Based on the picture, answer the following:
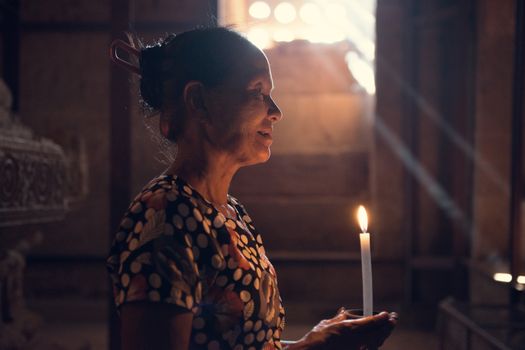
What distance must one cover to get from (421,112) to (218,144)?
6.47 meters

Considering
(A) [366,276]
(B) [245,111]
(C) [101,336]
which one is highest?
(B) [245,111]

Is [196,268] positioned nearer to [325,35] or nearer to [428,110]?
[428,110]

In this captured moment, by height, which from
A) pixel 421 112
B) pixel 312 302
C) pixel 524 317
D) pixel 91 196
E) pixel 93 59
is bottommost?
pixel 312 302

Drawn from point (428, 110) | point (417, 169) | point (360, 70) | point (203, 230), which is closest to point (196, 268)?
point (203, 230)

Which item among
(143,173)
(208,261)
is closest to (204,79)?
(208,261)

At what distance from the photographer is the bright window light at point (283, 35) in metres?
10.7

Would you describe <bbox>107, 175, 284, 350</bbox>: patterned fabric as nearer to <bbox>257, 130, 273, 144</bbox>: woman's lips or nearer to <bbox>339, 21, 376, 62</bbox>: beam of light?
<bbox>257, 130, 273, 144</bbox>: woman's lips

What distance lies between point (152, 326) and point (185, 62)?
60cm

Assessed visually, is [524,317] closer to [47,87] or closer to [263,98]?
[263,98]

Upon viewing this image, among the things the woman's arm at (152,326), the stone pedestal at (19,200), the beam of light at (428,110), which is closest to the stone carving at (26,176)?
the stone pedestal at (19,200)

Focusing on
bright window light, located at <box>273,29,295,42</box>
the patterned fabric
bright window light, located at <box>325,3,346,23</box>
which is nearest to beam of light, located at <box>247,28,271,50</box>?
bright window light, located at <box>273,29,295,42</box>

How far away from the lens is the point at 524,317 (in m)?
3.54

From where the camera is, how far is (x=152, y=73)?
1.38 m

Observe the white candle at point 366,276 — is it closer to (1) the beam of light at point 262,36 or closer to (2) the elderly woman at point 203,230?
(2) the elderly woman at point 203,230
